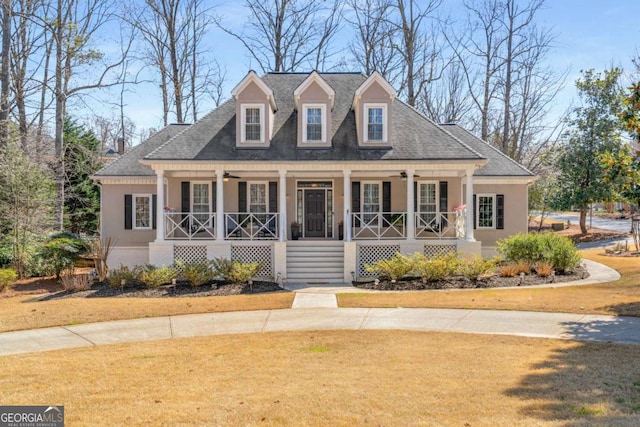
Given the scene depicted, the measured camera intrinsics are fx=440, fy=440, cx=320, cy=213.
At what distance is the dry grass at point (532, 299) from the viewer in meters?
10.8

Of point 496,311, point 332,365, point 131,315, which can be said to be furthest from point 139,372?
point 496,311

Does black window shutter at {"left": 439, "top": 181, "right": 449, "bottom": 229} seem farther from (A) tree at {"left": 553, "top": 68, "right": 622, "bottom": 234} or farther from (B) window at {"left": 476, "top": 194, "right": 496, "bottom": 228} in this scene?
(A) tree at {"left": 553, "top": 68, "right": 622, "bottom": 234}

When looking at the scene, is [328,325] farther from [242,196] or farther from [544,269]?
[242,196]

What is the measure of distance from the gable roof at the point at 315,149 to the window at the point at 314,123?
505 millimetres

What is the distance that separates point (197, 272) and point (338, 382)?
32.4 feet

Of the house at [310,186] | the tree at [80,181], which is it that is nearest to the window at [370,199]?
the house at [310,186]

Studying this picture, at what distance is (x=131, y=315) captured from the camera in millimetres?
10891

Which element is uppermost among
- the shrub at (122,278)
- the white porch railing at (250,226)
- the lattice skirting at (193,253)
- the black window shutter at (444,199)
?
the black window shutter at (444,199)

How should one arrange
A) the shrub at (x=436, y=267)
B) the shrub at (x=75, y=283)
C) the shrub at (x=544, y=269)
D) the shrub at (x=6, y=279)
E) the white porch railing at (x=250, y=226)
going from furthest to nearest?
the white porch railing at (x=250, y=226)
the shrub at (x=544, y=269)
the shrub at (x=6, y=279)
the shrub at (x=436, y=267)
the shrub at (x=75, y=283)

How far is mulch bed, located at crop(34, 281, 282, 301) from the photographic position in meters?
13.7

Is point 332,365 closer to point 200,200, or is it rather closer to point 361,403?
point 361,403

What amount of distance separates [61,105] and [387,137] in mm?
17087

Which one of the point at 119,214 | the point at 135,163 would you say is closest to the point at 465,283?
the point at 119,214

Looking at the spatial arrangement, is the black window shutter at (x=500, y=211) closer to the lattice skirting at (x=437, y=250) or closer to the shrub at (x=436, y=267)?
the lattice skirting at (x=437, y=250)
